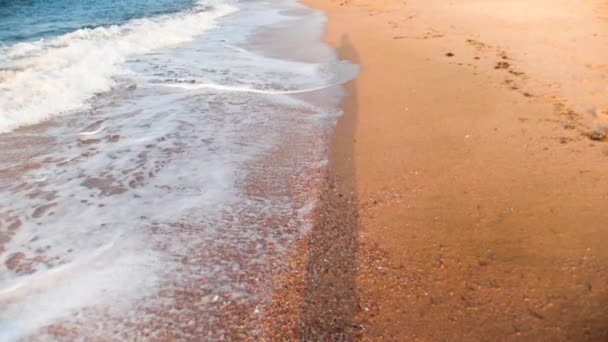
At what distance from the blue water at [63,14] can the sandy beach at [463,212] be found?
416 inches

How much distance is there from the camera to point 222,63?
26.1 ft

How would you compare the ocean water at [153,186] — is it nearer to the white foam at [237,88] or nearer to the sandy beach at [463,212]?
the white foam at [237,88]

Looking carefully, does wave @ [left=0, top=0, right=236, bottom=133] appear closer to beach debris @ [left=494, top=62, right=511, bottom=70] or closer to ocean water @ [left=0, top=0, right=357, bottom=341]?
ocean water @ [left=0, top=0, right=357, bottom=341]

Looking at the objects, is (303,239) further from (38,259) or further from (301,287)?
(38,259)

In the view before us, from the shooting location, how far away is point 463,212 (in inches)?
123

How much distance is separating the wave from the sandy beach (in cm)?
409

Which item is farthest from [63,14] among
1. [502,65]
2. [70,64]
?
[502,65]

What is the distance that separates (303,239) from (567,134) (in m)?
3.02

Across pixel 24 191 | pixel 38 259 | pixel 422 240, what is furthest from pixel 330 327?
pixel 24 191

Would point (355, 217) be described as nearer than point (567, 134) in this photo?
Yes

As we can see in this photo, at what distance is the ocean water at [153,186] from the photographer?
2.46 m

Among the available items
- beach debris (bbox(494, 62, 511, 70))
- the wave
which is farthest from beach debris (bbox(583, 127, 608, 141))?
the wave

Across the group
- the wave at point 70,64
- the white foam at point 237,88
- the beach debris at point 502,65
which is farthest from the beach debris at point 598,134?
the wave at point 70,64

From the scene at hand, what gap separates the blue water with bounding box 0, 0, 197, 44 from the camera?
12.0 m
